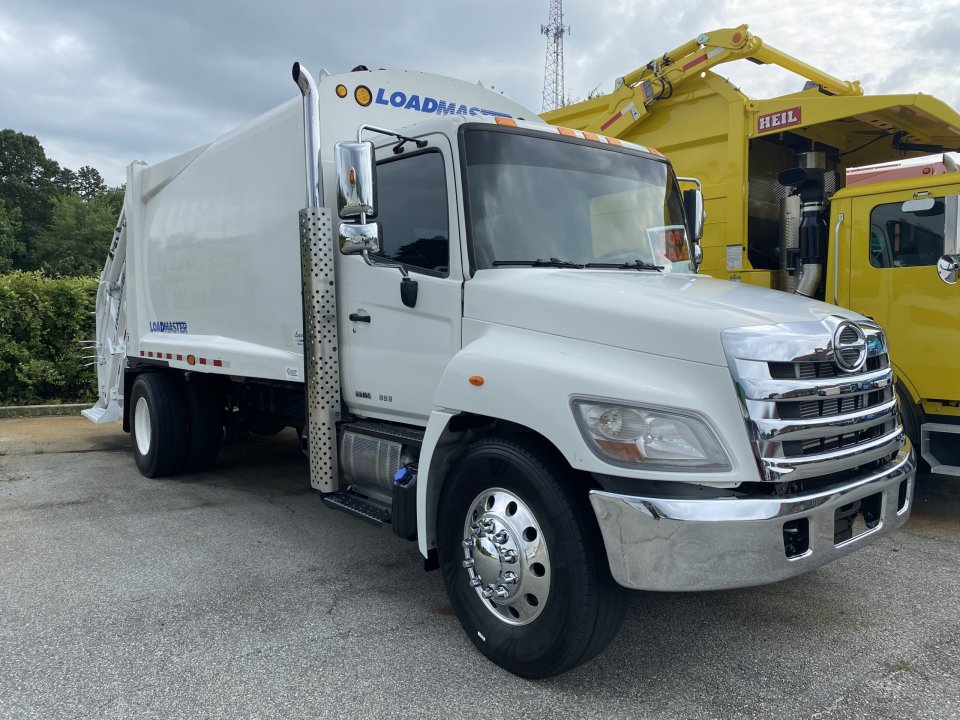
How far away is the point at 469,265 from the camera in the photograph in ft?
11.3

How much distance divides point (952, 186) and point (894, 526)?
306 centimetres

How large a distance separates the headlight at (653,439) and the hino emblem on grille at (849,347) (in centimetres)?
69

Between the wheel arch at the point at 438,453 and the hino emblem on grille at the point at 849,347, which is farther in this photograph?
the wheel arch at the point at 438,453

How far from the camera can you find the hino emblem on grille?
2793mm

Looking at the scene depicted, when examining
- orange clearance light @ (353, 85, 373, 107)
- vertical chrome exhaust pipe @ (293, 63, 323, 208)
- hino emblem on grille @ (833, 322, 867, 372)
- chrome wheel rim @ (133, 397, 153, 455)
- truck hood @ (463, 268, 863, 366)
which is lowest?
chrome wheel rim @ (133, 397, 153, 455)

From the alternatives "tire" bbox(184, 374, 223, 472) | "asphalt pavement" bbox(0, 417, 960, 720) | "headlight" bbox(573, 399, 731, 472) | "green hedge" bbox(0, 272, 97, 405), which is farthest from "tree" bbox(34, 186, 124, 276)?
"headlight" bbox(573, 399, 731, 472)

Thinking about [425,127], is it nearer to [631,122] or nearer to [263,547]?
[263,547]

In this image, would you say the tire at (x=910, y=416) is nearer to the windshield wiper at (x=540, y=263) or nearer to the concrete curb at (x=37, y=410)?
the windshield wiper at (x=540, y=263)

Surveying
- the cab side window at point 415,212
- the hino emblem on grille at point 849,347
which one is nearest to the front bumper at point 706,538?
the hino emblem on grille at point 849,347

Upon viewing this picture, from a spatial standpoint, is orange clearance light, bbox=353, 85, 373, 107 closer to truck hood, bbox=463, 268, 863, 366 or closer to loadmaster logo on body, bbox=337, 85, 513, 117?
loadmaster logo on body, bbox=337, 85, 513, 117

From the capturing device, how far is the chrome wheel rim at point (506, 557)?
2.91m

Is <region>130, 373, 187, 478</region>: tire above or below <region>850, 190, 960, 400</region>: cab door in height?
below

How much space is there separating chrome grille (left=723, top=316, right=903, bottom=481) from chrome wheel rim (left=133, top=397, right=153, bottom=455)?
580 cm

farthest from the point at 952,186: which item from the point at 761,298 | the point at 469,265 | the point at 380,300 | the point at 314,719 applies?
the point at 314,719
